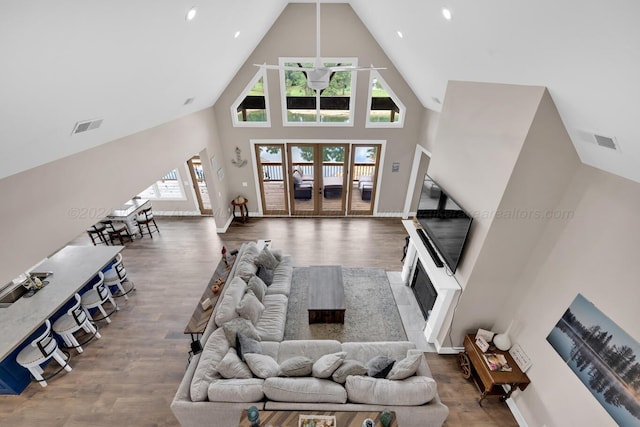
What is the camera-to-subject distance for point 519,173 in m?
2.74

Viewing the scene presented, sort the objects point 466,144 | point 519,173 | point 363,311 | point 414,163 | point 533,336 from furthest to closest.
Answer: point 414,163 → point 363,311 → point 466,144 → point 533,336 → point 519,173

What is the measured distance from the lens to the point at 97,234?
6.52 metres

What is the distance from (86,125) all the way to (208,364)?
9.61 feet

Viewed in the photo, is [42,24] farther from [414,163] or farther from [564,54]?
[414,163]

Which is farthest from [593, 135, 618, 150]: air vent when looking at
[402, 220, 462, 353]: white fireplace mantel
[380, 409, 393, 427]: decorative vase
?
[380, 409, 393, 427]: decorative vase

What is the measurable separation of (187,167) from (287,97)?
3.36 m

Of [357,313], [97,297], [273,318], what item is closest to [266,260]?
[273,318]

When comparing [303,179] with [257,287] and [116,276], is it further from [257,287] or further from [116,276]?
[116,276]

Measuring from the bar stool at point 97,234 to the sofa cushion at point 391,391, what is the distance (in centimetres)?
667

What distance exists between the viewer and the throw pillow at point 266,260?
16.0 ft

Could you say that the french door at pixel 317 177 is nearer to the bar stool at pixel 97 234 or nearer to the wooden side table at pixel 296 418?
the bar stool at pixel 97 234

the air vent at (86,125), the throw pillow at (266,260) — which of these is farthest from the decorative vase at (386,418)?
the air vent at (86,125)

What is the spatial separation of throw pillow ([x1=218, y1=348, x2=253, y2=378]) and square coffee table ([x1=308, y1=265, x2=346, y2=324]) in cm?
140

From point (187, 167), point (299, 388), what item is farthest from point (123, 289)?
point (299, 388)
